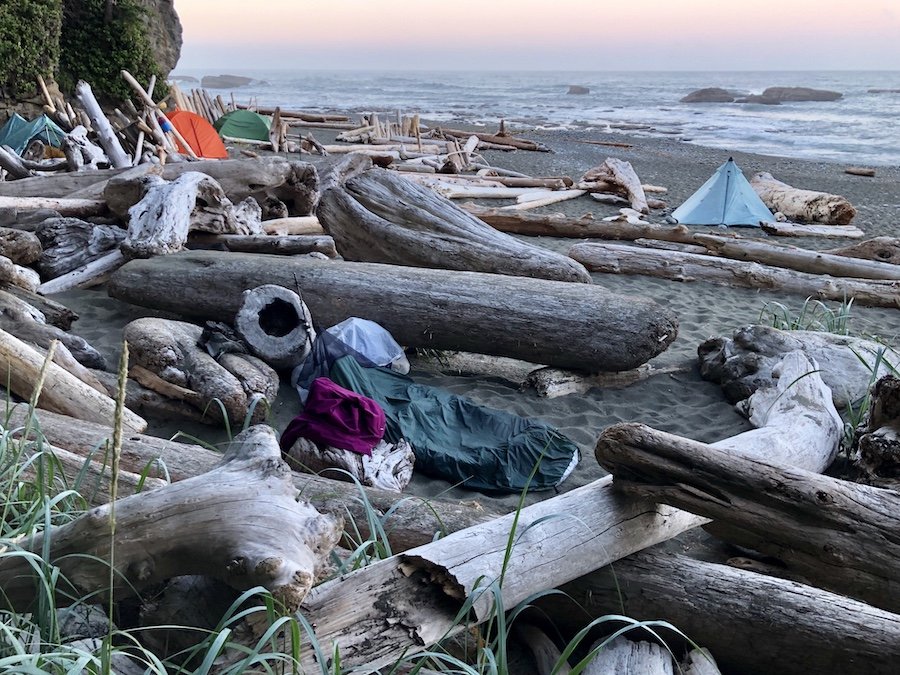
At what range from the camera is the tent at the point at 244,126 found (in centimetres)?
1747

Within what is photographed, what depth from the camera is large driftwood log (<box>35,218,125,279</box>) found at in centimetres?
612

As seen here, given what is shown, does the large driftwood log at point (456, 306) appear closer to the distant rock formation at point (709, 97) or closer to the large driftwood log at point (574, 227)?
the large driftwood log at point (574, 227)

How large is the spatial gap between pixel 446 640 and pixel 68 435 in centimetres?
198

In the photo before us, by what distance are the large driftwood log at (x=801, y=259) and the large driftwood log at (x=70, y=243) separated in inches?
253

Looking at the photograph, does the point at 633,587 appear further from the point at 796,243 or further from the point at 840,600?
the point at 796,243

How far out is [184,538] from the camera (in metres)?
1.81

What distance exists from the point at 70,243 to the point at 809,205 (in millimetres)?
10296

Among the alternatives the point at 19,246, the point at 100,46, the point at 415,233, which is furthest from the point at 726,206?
the point at 100,46

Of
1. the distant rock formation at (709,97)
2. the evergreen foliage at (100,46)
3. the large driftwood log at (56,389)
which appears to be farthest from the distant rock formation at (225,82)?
Result: the large driftwood log at (56,389)

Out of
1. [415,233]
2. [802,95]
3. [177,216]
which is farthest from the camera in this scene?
[802,95]

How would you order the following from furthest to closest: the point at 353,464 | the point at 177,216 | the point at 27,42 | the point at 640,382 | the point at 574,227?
the point at 27,42
the point at 574,227
the point at 177,216
the point at 640,382
the point at 353,464

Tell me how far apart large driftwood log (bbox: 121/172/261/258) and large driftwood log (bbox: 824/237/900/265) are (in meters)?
6.46

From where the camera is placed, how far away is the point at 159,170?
24.7ft

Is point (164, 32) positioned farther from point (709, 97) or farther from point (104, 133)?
point (709, 97)
